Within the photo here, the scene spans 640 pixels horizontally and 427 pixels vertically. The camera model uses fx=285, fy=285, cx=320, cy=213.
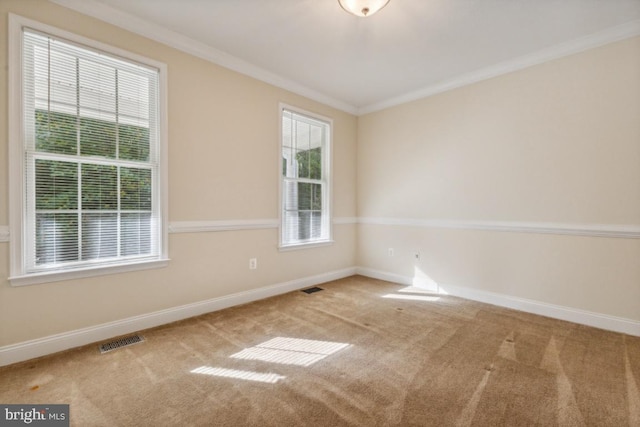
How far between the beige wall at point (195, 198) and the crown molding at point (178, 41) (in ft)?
0.18

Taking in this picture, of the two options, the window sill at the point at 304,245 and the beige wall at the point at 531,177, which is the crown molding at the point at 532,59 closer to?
the beige wall at the point at 531,177

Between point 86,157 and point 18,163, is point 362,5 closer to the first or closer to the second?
point 86,157

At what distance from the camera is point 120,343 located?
7.80 ft

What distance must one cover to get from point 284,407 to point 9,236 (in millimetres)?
2287

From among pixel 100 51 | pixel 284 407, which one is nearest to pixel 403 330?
pixel 284 407

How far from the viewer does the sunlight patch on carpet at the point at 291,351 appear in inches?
85.6

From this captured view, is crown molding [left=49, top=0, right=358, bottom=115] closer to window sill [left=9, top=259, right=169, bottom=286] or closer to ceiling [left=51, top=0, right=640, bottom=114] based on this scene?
ceiling [left=51, top=0, right=640, bottom=114]

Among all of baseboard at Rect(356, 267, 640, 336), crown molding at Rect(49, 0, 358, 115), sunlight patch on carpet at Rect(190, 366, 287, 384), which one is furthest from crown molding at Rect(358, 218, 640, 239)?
sunlight patch on carpet at Rect(190, 366, 287, 384)

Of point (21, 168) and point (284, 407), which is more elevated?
point (21, 168)

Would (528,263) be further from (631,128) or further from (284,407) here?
(284,407)

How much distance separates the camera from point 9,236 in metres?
2.06

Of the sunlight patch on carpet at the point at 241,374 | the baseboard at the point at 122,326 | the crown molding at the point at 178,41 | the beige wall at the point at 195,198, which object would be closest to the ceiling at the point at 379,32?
the crown molding at the point at 178,41

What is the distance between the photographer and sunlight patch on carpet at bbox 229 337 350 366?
2.17 metres

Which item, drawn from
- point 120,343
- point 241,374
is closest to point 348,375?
point 241,374
